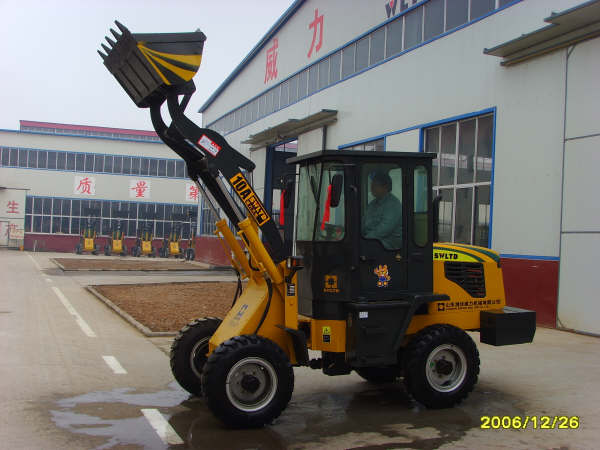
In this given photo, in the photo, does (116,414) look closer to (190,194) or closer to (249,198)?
(249,198)

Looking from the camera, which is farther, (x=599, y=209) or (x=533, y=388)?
(x=599, y=209)

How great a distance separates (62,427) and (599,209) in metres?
9.96

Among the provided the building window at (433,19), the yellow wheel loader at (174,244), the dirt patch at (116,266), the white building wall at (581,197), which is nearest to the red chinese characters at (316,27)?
the building window at (433,19)

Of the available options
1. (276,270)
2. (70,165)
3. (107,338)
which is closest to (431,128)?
(107,338)

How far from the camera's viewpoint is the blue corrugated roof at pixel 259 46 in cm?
2575

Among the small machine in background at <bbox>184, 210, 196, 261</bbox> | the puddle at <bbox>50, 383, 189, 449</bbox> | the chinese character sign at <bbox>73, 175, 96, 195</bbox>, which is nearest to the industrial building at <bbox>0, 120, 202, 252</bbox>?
the chinese character sign at <bbox>73, 175, 96, 195</bbox>

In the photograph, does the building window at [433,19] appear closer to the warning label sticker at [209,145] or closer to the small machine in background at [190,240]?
the warning label sticker at [209,145]

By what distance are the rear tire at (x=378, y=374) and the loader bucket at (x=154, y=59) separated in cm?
399

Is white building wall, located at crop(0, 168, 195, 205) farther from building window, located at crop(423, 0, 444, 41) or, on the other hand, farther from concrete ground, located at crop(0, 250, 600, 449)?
concrete ground, located at crop(0, 250, 600, 449)

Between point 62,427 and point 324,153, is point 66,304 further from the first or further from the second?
point 324,153

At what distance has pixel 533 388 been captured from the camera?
763cm

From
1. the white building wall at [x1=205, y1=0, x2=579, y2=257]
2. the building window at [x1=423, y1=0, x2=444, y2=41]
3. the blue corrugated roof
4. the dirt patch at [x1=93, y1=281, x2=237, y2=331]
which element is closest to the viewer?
the white building wall at [x1=205, y1=0, x2=579, y2=257]
